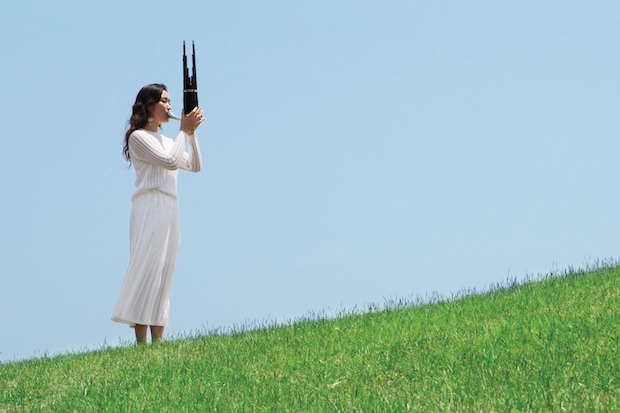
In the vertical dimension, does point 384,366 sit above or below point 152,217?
below

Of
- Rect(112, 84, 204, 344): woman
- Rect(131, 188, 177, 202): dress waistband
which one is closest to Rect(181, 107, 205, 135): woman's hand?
Rect(112, 84, 204, 344): woman

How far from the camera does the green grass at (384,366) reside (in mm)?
4828

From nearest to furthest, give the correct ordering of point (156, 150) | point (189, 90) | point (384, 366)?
point (384, 366), point (156, 150), point (189, 90)

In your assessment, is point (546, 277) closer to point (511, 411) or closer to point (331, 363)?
point (331, 363)

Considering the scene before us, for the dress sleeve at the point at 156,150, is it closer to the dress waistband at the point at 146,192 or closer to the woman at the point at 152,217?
the woman at the point at 152,217

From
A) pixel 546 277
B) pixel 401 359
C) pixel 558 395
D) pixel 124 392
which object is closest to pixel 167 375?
pixel 124 392

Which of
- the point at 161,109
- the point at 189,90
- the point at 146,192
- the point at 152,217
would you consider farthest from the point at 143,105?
the point at 152,217

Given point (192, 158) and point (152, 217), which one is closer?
point (152, 217)

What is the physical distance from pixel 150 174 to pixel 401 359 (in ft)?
14.0

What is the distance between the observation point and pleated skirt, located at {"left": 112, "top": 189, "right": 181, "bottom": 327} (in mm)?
8352

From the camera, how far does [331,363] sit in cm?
598

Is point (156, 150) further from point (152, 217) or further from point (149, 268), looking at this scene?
point (149, 268)

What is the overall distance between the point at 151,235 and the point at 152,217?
0.22m

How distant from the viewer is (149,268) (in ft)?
27.5
